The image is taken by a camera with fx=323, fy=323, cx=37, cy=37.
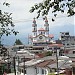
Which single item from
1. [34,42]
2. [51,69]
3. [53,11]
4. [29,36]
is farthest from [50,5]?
[29,36]

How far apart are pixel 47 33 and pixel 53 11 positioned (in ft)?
477

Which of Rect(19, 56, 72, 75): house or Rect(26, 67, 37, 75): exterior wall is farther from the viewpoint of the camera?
Rect(26, 67, 37, 75): exterior wall

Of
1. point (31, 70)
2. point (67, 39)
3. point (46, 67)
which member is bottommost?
point (31, 70)

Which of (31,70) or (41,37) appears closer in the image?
(31,70)

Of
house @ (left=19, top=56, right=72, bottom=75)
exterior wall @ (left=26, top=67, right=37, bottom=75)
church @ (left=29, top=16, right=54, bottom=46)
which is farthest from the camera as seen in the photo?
church @ (left=29, top=16, right=54, bottom=46)

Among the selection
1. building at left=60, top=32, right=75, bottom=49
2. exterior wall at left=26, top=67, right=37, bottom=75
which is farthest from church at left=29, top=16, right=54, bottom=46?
exterior wall at left=26, top=67, right=37, bottom=75

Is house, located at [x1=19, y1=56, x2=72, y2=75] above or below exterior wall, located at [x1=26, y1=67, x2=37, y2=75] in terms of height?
above

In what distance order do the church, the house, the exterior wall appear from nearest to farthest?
the house, the exterior wall, the church

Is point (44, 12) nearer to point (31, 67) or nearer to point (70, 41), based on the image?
point (31, 67)

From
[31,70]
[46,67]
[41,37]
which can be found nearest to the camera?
[46,67]

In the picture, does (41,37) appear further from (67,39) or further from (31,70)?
(31,70)

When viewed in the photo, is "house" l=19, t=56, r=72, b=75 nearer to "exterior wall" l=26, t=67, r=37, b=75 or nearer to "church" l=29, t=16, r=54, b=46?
"exterior wall" l=26, t=67, r=37, b=75

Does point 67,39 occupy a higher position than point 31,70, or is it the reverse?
point 67,39

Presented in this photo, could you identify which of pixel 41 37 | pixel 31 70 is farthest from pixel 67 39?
pixel 31 70
